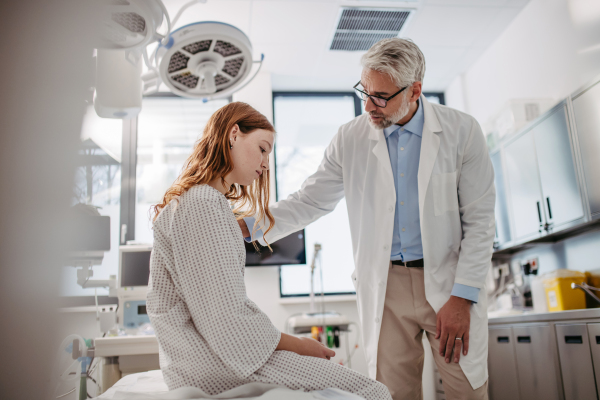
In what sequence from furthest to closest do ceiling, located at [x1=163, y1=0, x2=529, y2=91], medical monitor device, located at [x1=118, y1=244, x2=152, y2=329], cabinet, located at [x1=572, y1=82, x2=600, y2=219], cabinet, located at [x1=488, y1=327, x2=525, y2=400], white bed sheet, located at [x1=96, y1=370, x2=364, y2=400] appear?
ceiling, located at [x1=163, y1=0, x2=529, y2=91] < cabinet, located at [x1=488, y1=327, x2=525, y2=400] < medical monitor device, located at [x1=118, y1=244, x2=152, y2=329] < cabinet, located at [x1=572, y1=82, x2=600, y2=219] < white bed sheet, located at [x1=96, y1=370, x2=364, y2=400]

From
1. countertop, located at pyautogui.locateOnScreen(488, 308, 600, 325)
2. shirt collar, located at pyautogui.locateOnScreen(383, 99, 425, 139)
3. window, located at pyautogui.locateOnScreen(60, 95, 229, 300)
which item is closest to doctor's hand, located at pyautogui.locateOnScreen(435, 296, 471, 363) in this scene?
shirt collar, located at pyautogui.locateOnScreen(383, 99, 425, 139)

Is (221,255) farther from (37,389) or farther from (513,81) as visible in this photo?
(513,81)

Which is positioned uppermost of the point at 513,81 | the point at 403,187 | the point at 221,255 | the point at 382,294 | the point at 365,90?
the point at 513,81

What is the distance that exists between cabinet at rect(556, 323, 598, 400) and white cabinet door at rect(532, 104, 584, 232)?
0.63m

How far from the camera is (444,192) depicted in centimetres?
151

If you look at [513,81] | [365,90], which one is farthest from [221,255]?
[513,81]

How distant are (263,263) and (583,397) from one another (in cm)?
227

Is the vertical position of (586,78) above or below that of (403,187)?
above

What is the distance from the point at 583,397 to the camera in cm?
223

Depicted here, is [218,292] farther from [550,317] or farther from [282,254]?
[282,254]

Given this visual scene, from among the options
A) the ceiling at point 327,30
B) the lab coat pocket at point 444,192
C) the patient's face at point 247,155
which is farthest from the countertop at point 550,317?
the ceiling at point 327,30

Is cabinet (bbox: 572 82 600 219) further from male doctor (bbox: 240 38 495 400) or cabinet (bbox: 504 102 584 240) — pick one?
male doctor (bbox: 240 38 495 400)

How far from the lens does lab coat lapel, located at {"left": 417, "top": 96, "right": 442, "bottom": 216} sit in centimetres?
150

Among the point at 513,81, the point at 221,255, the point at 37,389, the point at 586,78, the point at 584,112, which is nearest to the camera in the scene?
the point at 37,389
